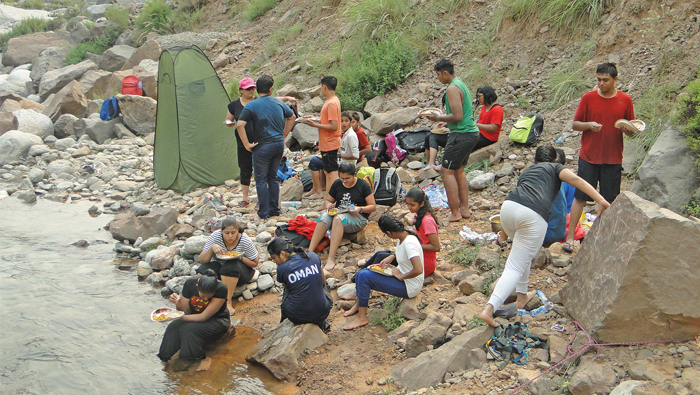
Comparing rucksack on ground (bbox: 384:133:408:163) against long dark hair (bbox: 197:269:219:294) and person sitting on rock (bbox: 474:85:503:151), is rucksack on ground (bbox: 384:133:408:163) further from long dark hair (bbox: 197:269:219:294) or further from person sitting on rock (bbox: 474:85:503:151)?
long dark hair (bbox: 197:269:219:294)

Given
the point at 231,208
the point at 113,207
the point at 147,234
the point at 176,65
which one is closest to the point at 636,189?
the point at 231,208

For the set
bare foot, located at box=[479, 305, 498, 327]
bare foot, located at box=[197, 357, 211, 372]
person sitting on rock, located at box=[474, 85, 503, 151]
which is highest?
person sitting on rock, located at box=[474, 85, 503, 151]

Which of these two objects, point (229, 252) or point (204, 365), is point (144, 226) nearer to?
point (229, 252)

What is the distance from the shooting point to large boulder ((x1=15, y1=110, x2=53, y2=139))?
12.9 meters

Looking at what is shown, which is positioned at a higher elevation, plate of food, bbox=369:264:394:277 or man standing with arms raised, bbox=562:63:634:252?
man standing with arms raised, bbox=562:63:634:252

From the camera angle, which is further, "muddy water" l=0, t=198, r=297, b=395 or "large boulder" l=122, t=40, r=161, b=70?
"large boulder" l=122, t=40, r=161, b=70

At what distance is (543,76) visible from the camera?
886 centimetres

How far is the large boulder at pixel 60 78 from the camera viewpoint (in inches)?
669

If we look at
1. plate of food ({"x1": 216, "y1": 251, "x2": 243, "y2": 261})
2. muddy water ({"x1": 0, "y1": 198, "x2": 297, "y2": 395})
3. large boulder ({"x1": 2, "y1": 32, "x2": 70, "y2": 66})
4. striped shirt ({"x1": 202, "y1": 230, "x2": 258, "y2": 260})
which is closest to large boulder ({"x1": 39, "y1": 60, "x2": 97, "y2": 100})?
large boulder ({"x1": 2, "y1": 32, "x2": 70, "y2": 66})

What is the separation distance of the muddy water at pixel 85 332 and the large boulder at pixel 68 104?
671 cm

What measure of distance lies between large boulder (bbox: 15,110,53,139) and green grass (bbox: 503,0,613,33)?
11.0 meters

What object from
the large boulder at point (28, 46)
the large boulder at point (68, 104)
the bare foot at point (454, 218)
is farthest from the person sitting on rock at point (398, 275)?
the large boulder at point (28, 46)

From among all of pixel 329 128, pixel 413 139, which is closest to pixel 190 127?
pixel 329 128

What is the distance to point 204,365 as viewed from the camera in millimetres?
4551
